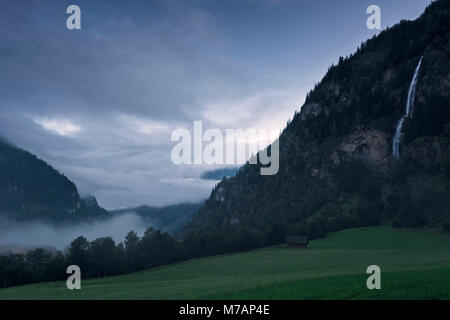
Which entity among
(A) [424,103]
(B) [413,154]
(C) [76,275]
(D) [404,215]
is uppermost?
(A) [424,103]

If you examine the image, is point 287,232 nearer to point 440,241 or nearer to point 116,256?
point 440,241

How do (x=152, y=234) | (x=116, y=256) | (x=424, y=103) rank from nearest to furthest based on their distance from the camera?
(x=116, y=256) < (x=152, y=234) < (x=424, y=103)

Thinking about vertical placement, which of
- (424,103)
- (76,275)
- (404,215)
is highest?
(424,103)

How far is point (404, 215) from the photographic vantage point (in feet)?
425

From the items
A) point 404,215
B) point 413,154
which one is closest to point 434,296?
point 404,215

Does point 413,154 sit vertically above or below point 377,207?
above
